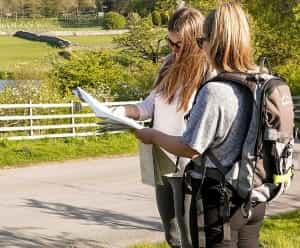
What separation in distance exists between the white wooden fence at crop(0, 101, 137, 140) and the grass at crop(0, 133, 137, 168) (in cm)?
32

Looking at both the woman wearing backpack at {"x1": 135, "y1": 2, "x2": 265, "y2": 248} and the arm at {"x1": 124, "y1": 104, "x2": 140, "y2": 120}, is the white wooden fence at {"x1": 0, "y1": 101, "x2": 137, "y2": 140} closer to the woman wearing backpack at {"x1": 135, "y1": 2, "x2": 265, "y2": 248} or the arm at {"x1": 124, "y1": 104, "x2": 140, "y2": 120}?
the arm at {"x1": 124, "y1": 104, "x2": 140, "y2": 120}

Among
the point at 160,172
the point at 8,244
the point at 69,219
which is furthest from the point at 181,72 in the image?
the point at 69,219

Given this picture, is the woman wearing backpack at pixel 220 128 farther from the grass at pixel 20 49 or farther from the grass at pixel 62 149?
the grass at pixel 20 49

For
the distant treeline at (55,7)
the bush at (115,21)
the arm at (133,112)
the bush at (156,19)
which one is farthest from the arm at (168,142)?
the distant treeline at (55,7)

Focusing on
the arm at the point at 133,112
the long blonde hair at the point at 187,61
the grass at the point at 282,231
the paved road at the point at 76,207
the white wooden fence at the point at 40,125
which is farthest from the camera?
the white wooden fence at the point at 40,125

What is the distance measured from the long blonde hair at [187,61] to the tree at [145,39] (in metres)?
28.5

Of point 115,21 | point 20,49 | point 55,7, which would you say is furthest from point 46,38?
point 55,7

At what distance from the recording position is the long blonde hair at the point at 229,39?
2.93m

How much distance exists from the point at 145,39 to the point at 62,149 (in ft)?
63.9

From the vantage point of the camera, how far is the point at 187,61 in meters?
3.94

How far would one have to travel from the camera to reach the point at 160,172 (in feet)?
13.2

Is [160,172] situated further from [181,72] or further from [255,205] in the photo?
[255,205]

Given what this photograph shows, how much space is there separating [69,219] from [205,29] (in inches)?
229

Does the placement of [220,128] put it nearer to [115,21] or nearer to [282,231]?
[282,231]
